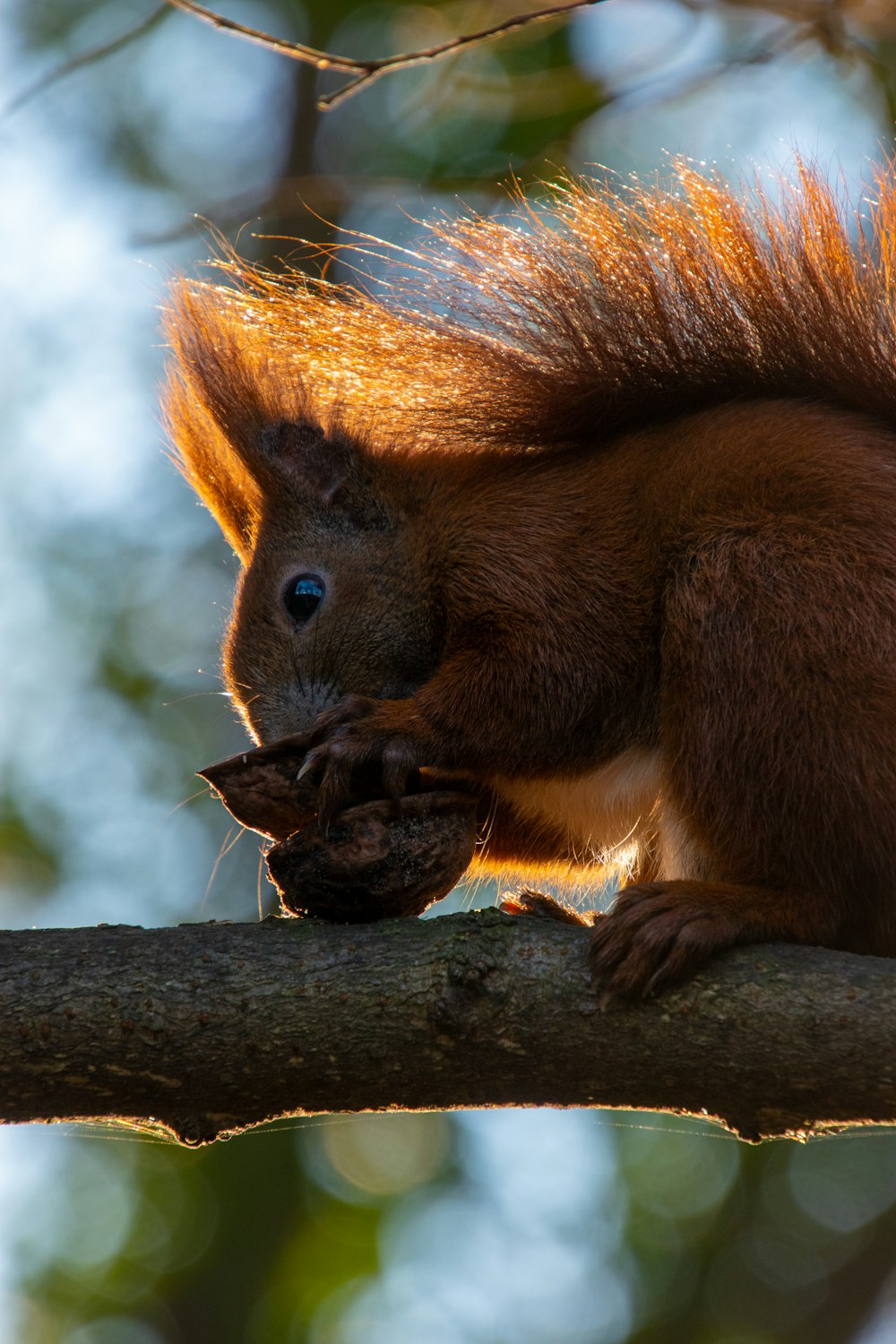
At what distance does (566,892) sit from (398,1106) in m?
1.59

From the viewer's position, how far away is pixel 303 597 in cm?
346

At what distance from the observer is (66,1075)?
233 centimetres

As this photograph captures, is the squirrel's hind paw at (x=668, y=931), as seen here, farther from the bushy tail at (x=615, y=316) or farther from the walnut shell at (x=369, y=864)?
the bushy tail at (x=615, y=316)

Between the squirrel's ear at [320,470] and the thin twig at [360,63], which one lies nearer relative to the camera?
the thin twig at [360,63]

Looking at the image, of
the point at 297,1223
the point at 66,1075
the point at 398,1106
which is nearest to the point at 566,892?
the point at 398,1106

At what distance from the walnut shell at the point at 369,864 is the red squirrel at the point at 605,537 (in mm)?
83

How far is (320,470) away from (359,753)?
3.87ft

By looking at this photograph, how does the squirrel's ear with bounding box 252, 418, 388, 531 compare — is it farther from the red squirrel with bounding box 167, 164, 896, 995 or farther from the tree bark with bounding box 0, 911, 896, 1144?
the tree bark with bounding box 0, 911, 896, 1144

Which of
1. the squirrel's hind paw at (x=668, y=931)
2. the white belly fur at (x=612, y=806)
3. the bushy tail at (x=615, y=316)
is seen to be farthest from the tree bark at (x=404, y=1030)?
the bushy tail at (x=615, y=316)

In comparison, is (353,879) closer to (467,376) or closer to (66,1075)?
(66,1075)

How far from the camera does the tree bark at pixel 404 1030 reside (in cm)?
229

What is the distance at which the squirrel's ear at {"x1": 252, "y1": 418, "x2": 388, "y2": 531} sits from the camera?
3.60m

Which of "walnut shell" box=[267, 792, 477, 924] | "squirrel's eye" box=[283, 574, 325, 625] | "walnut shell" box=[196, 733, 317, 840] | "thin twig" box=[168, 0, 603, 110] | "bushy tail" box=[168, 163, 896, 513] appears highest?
"thin twig" box=[168, 0, 603, 110]

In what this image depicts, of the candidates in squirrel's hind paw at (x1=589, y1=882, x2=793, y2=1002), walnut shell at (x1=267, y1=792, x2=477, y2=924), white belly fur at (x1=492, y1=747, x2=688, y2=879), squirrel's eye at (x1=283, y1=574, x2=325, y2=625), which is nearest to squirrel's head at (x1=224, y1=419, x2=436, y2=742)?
squirrel's eye at (x1=283, y1=574, x2=325, y2=625)
